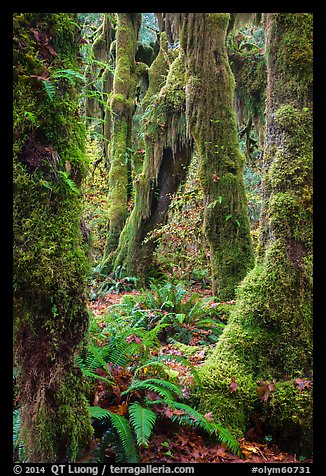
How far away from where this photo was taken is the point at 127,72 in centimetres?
1248

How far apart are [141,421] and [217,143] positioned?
232 inches

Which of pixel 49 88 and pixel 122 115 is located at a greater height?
pixel 122 115

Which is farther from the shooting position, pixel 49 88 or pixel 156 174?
pixel 156 174

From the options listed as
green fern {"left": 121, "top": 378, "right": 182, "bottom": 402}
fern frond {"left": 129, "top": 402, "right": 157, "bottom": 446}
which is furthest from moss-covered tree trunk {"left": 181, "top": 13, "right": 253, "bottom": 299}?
fern frond {"left": 129, "top": 402, "right": 157, "bottom": 446}

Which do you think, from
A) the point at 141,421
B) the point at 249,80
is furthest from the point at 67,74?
the point at 249,80

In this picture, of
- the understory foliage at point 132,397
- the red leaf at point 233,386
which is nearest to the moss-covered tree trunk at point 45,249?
the understory foliage at point 132,397

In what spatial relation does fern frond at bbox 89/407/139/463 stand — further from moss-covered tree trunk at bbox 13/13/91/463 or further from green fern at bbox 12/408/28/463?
green fern at bbox 12/408/28/463

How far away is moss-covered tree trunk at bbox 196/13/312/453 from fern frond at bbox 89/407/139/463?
2.89 feet

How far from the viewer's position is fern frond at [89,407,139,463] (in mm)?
2725

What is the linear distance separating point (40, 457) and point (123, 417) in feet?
2.49

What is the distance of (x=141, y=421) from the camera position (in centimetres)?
284

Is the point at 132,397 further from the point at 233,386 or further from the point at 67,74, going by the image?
the point at 67,74

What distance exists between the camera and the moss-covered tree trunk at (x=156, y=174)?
966 centimetres
